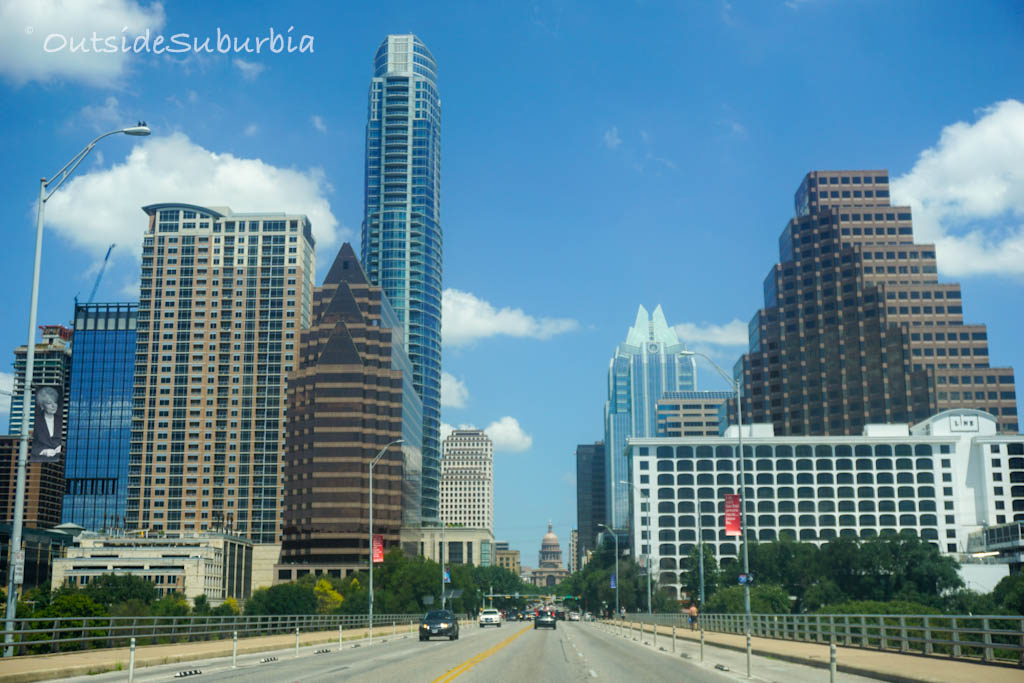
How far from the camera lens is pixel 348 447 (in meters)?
183

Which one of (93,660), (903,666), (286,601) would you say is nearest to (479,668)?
(93,660)

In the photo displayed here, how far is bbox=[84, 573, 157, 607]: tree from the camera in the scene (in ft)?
491

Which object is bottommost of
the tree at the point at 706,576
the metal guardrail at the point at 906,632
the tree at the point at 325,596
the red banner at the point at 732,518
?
the tree at the point at 325,596

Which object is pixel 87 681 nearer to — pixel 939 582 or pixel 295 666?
pixel 295 666

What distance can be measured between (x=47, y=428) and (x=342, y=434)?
518 feet

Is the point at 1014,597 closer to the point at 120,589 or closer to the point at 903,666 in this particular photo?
the point at 903,666

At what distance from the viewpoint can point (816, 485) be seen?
190125 millimetres

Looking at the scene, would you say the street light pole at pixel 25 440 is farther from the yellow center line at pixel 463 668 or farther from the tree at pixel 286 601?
the tree at pixel 286 601

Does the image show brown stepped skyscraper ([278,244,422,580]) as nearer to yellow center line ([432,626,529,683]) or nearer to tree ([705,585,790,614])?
tree ([705,585,790,614])

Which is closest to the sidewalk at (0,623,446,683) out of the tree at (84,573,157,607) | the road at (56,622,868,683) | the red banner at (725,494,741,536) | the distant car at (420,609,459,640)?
the road at (56,622,868,683)

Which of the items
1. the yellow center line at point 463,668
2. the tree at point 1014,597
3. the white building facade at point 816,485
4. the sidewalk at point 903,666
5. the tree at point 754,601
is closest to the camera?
the sidewalk at point 903,666

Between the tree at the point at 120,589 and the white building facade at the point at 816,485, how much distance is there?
3477 inches

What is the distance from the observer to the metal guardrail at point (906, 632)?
88.9 ft

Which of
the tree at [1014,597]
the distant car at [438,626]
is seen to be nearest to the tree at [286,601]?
the distant car at [438,626]
